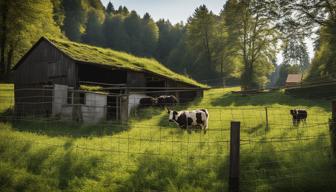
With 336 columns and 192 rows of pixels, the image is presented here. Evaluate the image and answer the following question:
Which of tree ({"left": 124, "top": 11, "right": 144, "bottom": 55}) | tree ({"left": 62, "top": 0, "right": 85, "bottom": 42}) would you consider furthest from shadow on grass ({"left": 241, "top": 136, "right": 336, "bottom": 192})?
tree ({"left": 124, "top": 11, "right": 144, "bottom": 55})

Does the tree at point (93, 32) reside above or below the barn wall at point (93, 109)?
above

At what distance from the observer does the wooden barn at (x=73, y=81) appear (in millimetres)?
24188

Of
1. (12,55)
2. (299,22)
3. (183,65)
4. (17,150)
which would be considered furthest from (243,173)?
(183,65)

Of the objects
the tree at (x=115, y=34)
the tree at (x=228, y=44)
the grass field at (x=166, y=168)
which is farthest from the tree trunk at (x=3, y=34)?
the tree at (x=115, y=34)

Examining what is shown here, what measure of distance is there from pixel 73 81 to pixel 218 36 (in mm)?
36243

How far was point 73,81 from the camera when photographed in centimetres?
2653

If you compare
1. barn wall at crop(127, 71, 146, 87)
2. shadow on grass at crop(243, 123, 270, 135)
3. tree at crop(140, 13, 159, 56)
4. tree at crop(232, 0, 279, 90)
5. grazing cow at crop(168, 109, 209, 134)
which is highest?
tree at crop(140, 13, 159, 56)

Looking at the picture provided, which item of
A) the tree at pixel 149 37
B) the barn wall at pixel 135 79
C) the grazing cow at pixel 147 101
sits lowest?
the grazing cow at pixel 147 101

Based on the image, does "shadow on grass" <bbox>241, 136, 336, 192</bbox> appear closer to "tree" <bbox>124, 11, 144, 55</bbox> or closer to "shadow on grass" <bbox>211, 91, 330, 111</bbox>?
"shadow on grass" <bbox>211, 91, 330, 111</bbox>

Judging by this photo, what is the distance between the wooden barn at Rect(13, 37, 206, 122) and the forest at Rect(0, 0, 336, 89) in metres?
7.81

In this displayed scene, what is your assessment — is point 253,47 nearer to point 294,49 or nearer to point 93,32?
point 294,49

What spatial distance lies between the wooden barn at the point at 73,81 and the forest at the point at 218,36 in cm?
781

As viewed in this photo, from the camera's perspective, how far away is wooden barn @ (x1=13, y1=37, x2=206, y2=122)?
24.2m

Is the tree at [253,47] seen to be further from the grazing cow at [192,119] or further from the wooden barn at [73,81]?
the grazing cow at [192,119]
